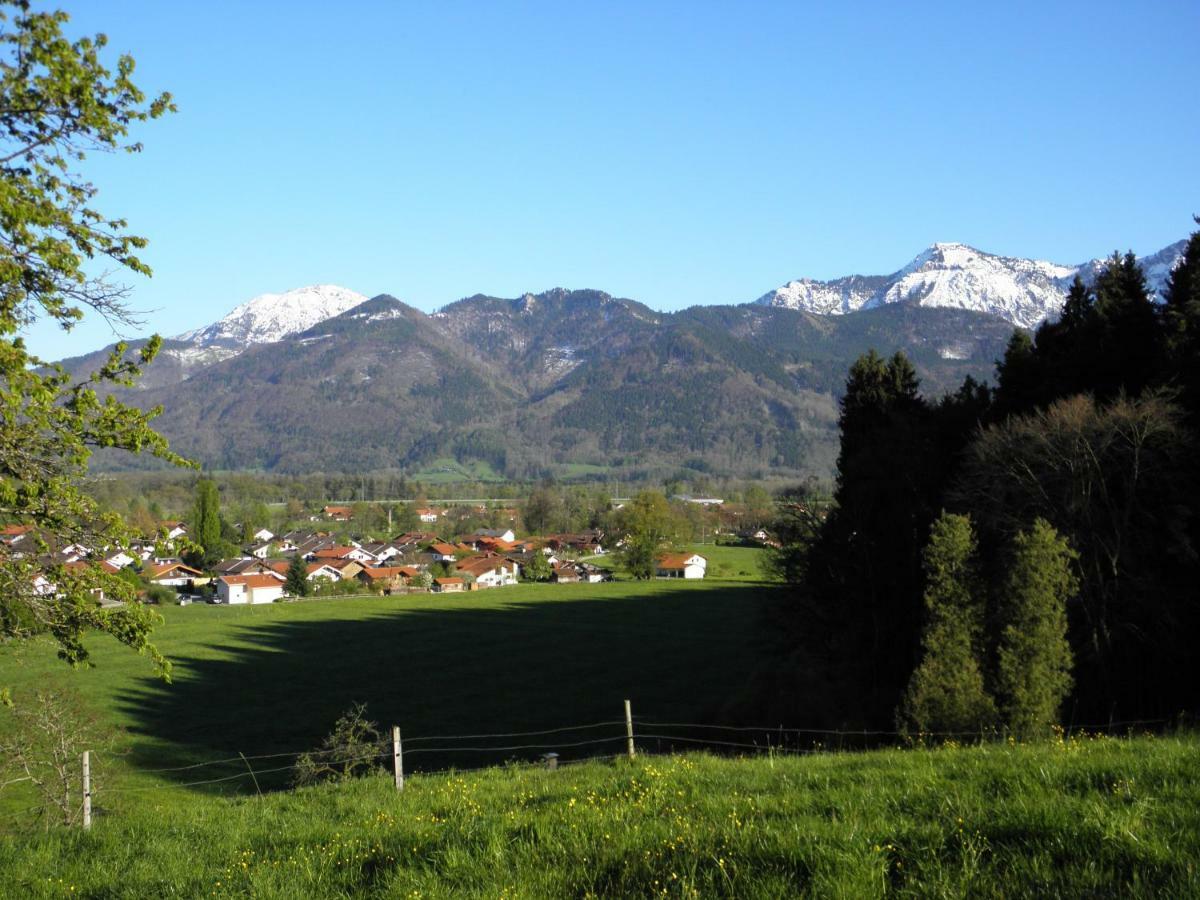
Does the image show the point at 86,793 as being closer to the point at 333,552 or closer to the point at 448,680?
the point at 448,680

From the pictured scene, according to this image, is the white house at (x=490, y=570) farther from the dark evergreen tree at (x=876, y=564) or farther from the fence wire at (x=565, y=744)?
the dark evergreen tree at (x=876, y=564)

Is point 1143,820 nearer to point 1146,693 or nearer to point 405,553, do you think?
point 1146,693

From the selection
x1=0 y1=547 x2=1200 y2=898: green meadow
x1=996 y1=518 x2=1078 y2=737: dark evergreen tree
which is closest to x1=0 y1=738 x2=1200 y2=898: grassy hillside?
x1=0 y1=547 x2=1200 y2=898: green meadow

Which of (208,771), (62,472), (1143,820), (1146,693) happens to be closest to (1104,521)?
(1146,693)

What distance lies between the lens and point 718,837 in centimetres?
586

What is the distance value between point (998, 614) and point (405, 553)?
368 feet

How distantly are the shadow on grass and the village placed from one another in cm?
2055

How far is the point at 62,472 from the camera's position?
28.0ft

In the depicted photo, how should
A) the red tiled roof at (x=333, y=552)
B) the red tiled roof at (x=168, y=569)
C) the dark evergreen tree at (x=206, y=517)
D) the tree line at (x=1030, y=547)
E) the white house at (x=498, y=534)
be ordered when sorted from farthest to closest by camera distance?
the white house at (x=498, y=534) → the red tiled roof at (x=333, y=552) → the dark evergreen tree at (x=206, y=517) → the red tiled roof at (x=168, y=569) → the tree line at (x=1030, y=547)

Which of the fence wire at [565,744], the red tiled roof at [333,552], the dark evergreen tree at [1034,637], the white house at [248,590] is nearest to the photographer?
the dark evergreen tree at [1034,637]

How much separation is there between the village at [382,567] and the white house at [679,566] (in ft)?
0.36

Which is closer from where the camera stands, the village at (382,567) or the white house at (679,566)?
the village at (382,567)

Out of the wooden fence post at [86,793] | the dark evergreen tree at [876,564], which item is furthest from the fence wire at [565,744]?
the wooden fence post at [86,793]

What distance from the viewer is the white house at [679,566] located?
351ft
